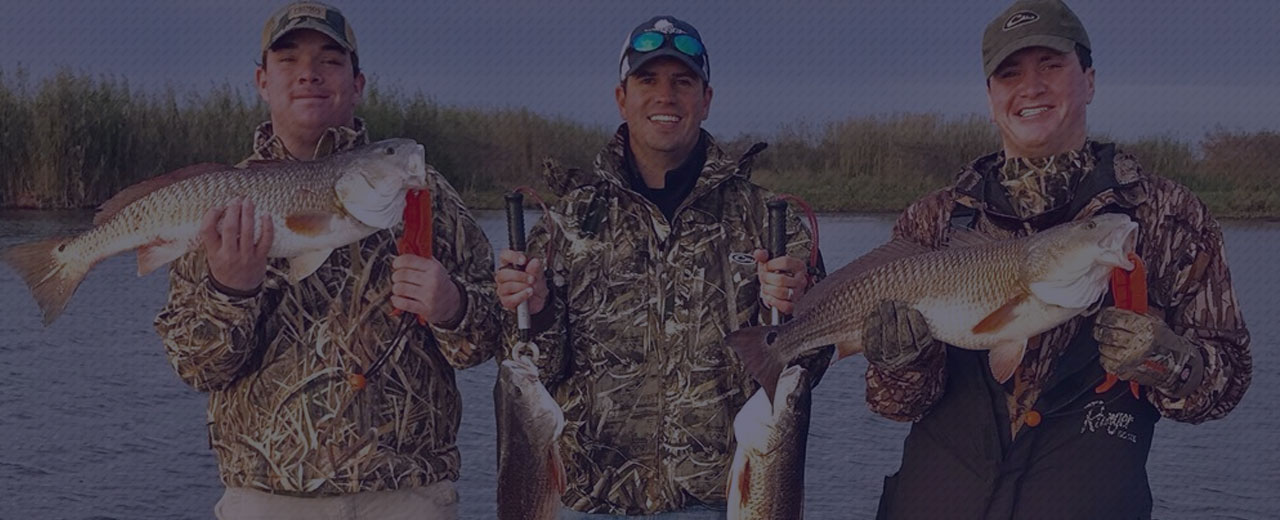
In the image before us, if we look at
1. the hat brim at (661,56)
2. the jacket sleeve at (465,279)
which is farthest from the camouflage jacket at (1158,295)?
the jacket sleeve at (465,279)

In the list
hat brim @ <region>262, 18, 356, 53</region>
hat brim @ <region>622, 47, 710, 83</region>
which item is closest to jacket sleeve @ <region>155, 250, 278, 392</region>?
hat brim @ <region>262, 18, 356, 53</region>

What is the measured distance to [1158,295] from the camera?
154 inches

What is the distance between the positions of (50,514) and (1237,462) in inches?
305

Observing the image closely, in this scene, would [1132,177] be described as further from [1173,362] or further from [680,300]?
[680,300]

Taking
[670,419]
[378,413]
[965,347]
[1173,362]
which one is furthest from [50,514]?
[1173,362]

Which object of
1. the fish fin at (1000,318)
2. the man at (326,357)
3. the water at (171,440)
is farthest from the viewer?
the water at (171,440)

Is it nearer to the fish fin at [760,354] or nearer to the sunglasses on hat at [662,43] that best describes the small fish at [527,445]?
the fish fin at [760,354]

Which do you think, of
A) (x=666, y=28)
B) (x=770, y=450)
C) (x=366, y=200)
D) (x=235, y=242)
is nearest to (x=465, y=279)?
(x=366, y=200)

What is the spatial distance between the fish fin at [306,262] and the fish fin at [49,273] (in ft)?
2.03

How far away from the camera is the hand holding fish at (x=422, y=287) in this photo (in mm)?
4074

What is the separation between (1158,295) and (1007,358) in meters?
0.49

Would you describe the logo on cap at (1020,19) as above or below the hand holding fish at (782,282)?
above

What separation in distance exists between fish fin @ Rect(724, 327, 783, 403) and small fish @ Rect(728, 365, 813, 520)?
25 mm

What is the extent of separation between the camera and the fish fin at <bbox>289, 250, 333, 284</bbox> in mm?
4137
